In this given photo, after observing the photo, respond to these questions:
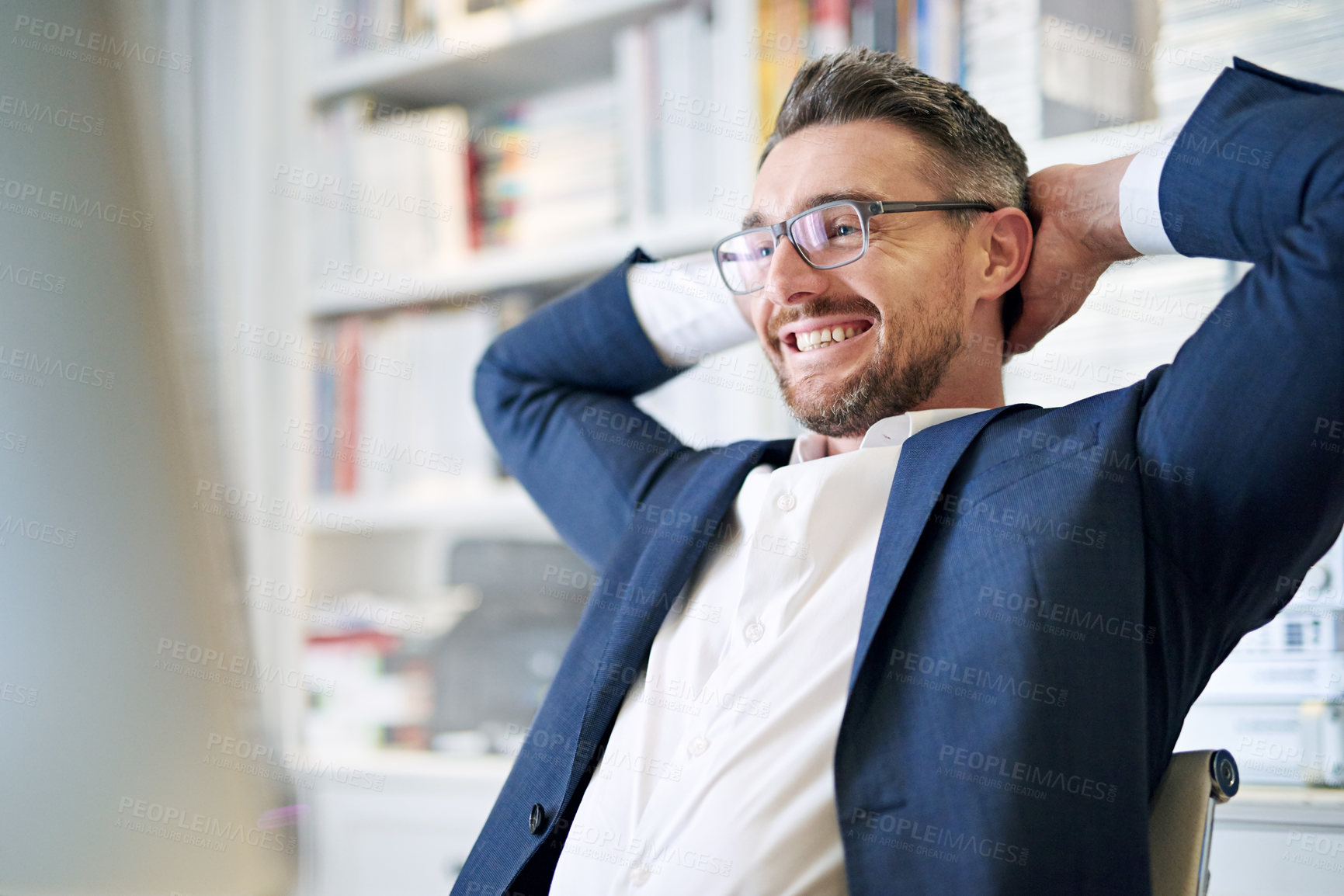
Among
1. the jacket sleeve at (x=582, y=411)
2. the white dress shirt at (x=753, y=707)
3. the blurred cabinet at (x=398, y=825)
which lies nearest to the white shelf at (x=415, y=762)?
the blurred cabinet at (x=398, y=825)

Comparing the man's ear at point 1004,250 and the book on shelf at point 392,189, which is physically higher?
the book on shelf at point 392,189

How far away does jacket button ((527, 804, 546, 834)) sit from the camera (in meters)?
1.02

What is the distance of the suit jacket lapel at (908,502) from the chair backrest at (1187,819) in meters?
0.30

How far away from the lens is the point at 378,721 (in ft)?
6.30

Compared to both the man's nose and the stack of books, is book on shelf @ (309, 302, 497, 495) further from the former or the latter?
the man's nose

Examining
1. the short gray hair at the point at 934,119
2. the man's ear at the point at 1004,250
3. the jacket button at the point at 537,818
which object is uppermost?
the short gray hair at the point at 934,119

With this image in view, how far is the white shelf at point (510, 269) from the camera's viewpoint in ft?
5.48

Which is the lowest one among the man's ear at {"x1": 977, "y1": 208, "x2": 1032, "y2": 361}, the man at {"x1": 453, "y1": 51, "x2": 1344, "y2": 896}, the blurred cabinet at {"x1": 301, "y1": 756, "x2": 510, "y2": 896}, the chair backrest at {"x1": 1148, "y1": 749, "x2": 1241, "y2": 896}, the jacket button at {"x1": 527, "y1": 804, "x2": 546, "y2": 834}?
the blurred cabinet at {"x1": 301, "y1": 756, "x2": 510, "y2": 896}

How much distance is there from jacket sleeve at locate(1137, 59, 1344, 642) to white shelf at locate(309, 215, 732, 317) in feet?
2.83

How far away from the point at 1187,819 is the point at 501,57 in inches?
67.4

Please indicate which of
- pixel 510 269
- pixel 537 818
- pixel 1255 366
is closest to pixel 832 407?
pixel 1255 366

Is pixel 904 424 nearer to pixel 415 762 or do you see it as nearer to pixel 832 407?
pixel 832 407

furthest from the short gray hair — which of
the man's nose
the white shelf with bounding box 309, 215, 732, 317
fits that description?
the white shelf with bounding box 309, 215, 732, 317

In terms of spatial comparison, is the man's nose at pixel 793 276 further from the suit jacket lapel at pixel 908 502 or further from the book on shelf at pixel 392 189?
the book on shelf at pixel 392 189
